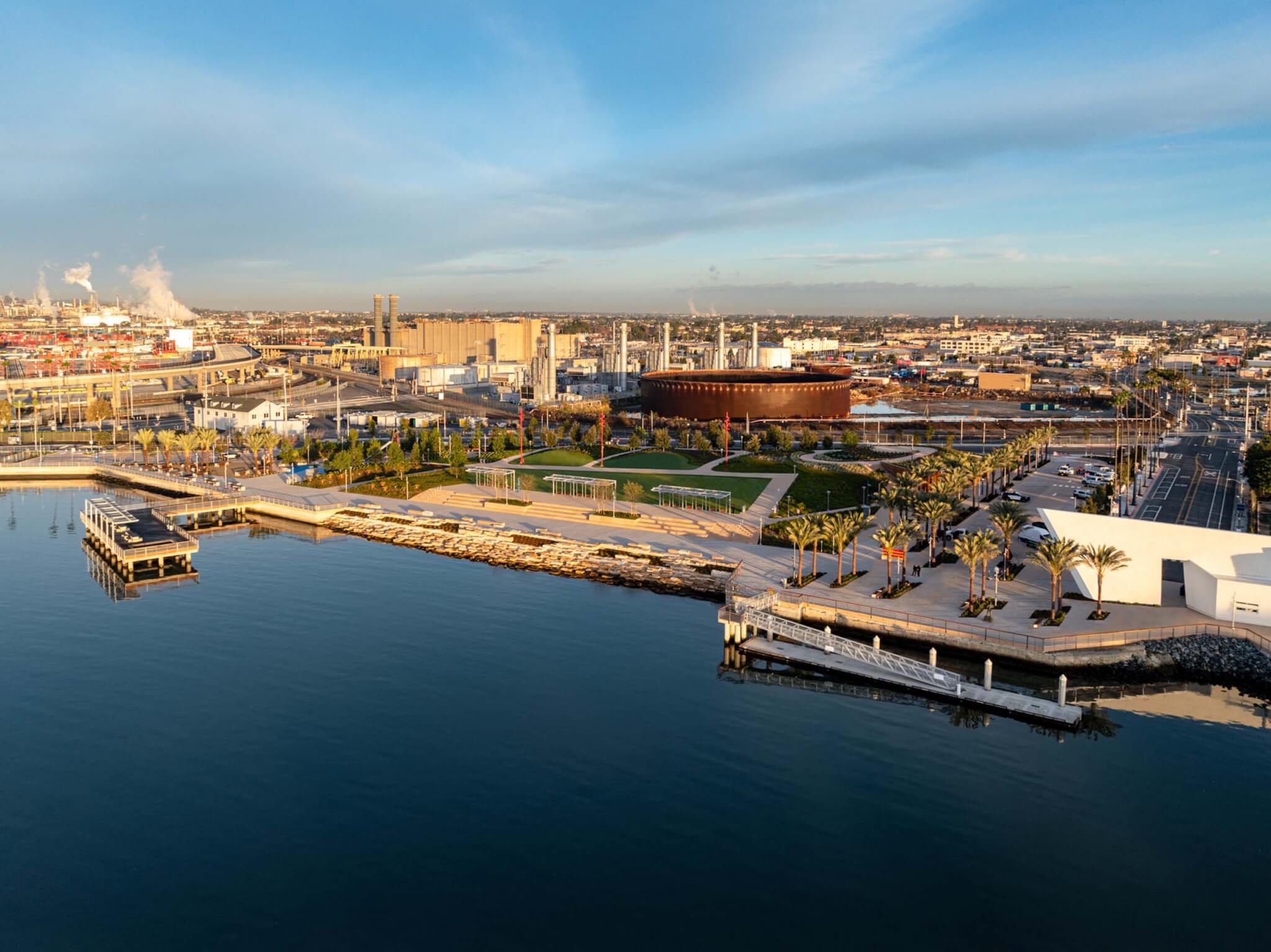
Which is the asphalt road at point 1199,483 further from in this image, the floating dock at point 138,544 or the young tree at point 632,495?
the floating dock at point 138,544

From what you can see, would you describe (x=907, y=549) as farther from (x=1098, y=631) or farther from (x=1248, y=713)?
(x=1248, y=713)

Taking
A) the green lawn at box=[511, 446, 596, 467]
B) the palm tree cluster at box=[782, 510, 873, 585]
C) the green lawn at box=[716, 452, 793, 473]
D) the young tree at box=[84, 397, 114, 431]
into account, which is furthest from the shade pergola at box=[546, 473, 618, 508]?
the young tree at box=[84, 397, 114, 431]

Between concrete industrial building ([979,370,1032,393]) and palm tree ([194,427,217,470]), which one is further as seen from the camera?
concrete industrial building ([979,370,1032,393])

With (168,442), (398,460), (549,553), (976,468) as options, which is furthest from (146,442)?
(976,468)

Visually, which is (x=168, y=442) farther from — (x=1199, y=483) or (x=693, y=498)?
(x=1199, y=483)

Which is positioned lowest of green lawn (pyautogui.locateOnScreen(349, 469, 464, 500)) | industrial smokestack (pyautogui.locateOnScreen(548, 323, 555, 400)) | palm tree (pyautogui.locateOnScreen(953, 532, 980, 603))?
green lawn (pyautogui.locateOnScreen(349, 469, 464, 500))

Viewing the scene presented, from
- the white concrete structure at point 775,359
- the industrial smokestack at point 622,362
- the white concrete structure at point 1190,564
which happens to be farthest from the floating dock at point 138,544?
the white concrete structure at point 775,359

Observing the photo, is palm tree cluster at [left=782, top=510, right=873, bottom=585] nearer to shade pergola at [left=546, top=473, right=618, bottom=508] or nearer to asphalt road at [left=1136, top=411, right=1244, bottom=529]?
asphalt road at [left=1136, top=411, right=1244, bottom=529]

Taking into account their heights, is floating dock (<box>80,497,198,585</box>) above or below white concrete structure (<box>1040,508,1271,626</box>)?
below
